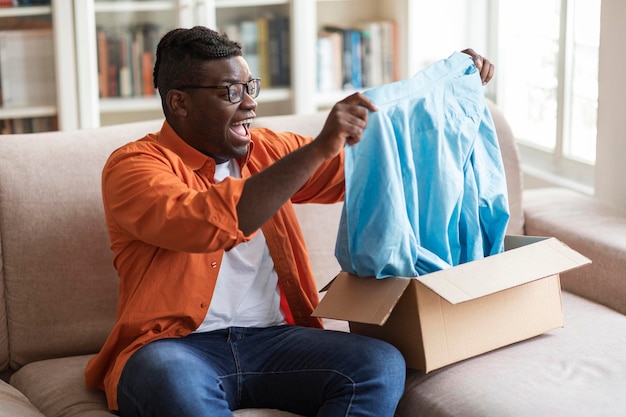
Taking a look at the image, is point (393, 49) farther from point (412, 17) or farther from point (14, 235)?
point (14, 235)

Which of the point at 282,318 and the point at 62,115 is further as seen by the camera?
the point at 62,115

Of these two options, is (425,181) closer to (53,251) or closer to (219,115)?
(219,115)

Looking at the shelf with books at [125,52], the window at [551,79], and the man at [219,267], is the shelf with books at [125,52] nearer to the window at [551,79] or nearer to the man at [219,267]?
the window at [551,79]

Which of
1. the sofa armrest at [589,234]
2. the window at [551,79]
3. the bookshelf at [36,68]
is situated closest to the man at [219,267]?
the sofa armrest at [589,234]

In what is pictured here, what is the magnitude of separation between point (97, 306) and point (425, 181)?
78 cm

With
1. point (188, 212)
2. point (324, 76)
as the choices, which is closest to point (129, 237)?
point (188, 212)

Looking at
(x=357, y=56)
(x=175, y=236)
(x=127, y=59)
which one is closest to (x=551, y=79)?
(x=357, y=56)

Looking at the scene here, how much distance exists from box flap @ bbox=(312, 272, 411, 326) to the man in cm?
8

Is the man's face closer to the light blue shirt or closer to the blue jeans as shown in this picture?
the light blue shirt

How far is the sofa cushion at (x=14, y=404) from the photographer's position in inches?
70.8

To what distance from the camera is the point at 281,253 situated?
1983 mm

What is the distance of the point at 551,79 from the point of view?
134 inches

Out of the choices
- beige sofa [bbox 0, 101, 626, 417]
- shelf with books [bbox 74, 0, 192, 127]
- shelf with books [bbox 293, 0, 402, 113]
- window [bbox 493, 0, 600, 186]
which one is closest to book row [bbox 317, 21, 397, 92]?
shelf with books [bbox 293, 0, 402, 113]

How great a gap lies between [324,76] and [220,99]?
84.6 inches
